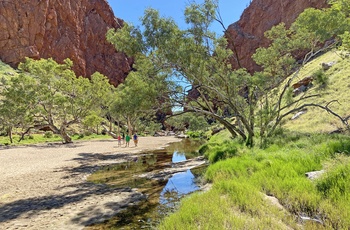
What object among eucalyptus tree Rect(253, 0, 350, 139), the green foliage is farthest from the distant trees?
the green foliage

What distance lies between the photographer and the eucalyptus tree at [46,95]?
115 ft

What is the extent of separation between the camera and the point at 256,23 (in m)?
128

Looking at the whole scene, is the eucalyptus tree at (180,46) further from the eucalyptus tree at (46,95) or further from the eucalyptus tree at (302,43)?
the eucalyptus tree at (46,95)

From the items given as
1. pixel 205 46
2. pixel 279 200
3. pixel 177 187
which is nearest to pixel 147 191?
pixel 177 187

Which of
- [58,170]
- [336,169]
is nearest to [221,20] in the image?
[336,169]

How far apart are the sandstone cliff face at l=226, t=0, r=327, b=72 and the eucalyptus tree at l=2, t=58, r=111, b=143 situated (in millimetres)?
86838

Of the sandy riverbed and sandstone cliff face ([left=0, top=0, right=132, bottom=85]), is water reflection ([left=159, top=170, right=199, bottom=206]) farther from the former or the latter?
sandstone cliff face ([left=0, top=0, right=132, bottom=85])

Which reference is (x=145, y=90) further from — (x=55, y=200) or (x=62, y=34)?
(x=62, y=34)

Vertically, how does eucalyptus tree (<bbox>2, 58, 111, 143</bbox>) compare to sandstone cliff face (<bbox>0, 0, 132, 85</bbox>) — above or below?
below

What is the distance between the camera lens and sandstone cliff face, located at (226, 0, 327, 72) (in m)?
114

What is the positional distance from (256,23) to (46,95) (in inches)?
4760

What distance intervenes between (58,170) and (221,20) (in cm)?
1583

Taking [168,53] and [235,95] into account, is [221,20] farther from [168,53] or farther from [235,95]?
[235,95]

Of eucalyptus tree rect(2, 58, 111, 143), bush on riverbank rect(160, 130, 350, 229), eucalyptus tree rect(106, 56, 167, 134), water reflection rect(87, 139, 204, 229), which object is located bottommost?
water reflection rect(87, 139, 204, 229)
